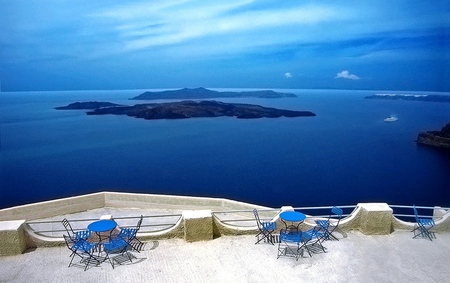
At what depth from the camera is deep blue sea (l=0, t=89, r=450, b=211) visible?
51500 millimetres

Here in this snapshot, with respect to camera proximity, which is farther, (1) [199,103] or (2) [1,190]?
(1) [199,103]

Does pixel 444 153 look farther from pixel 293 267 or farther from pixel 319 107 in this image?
pixel 293 267

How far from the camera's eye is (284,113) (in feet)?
312

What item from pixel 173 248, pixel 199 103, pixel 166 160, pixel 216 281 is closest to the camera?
pixel 216 281

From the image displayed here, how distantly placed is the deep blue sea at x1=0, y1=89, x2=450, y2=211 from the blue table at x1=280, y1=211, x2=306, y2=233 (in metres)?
37.4

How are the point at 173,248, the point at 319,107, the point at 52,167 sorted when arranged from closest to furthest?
1. the point at 173,248
2. the point at 52,167
3. the point at 319,107

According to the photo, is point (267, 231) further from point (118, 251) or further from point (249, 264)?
point (118, 251)

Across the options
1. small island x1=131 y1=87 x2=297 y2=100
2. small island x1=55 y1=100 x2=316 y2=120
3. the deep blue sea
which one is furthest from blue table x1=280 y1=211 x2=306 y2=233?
small island x1=131 y1=87 x2=297 y2=100

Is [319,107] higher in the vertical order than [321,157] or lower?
higher

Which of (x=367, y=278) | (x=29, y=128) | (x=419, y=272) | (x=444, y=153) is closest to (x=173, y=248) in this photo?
(x=367, y=278)

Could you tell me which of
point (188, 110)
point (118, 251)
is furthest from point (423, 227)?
point (188, 110)

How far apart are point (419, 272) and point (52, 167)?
6176 cm

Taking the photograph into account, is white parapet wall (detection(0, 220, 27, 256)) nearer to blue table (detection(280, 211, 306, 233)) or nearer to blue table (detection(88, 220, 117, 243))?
blue table (detection(88, 220, 117, 243))

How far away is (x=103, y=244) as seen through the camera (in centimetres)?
784
